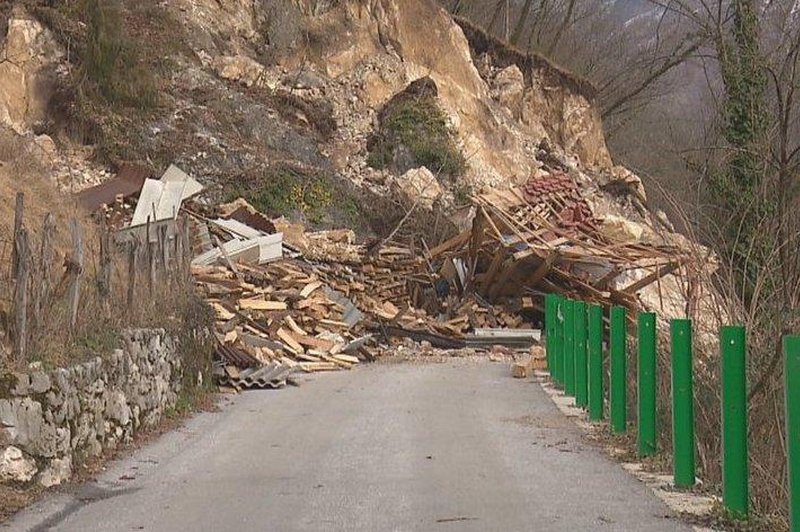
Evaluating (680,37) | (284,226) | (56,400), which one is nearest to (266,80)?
(284,226)

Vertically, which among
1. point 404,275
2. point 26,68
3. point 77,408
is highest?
point 26,68

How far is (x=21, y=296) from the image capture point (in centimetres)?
Result: 997

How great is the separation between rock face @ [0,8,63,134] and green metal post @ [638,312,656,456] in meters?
25.3

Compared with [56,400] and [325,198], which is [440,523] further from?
[325,198]

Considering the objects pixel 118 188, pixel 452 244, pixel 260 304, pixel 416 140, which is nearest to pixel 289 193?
pixel 416 140

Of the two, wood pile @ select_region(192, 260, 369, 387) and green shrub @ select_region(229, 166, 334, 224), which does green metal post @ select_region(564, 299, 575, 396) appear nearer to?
wood pile @ select_region(192, 260, 369, 387)

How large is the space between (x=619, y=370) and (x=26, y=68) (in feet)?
84.4

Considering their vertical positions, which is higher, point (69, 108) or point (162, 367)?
point (69, 108)

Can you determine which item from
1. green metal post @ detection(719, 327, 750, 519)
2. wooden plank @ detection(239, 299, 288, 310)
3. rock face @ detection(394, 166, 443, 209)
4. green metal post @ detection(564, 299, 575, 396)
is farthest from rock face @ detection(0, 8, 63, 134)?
green metal post @ detection(719, 327, 750, 519)

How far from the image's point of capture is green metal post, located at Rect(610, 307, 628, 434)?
41.4 feet

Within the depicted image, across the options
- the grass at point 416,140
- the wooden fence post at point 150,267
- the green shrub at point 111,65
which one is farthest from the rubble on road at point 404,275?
the grass at point 416,140

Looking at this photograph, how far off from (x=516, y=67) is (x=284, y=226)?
20691mm

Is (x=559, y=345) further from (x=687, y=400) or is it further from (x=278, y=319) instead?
(x=687, y=400)

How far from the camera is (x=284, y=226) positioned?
2898cm
